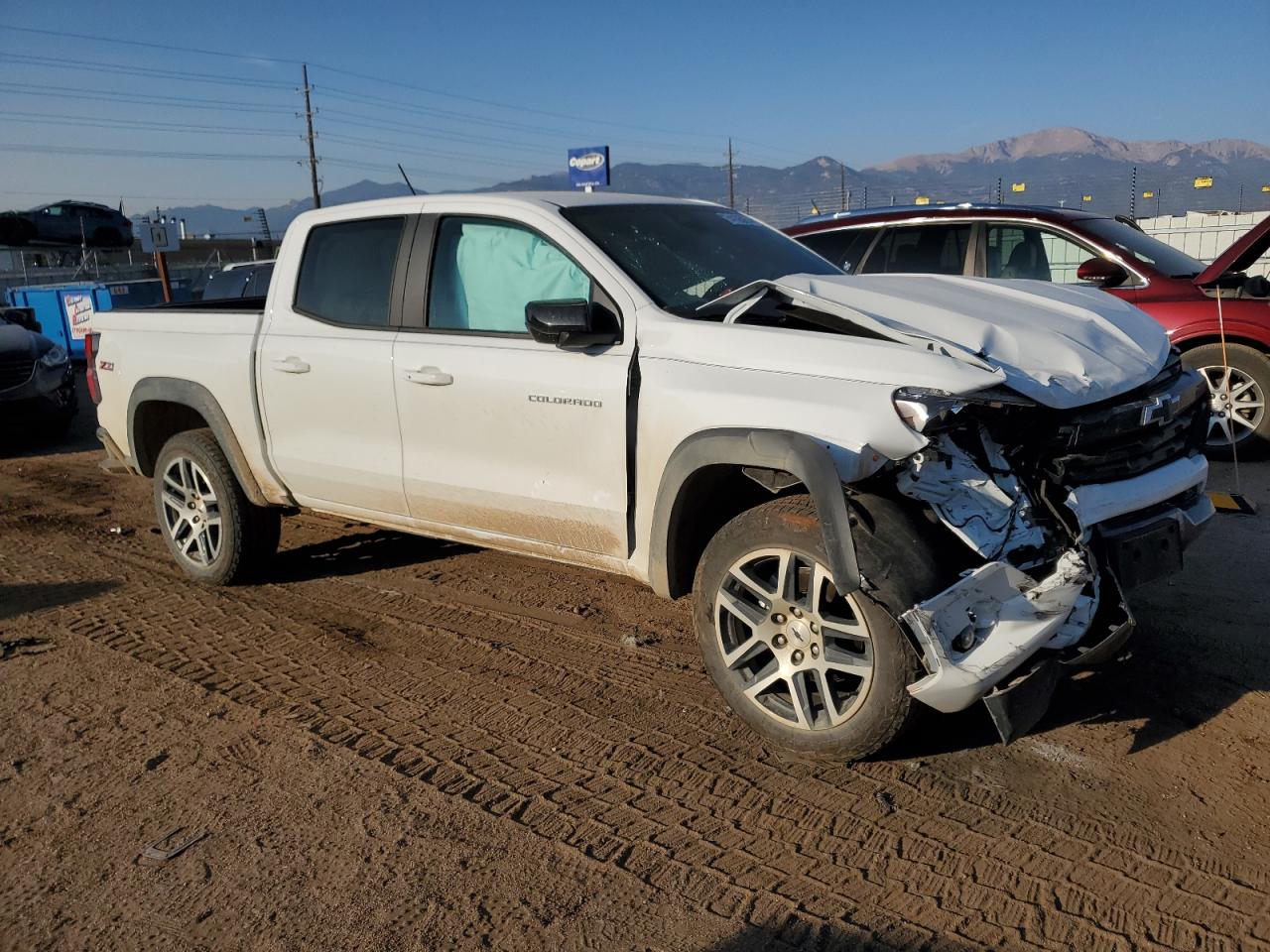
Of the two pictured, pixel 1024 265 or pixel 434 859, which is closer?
pixel 434 859

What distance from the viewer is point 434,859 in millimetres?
3037

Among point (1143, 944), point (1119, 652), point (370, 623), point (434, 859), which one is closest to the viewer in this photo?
point (1143, 944)

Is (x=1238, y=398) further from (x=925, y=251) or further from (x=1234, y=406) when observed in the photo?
(x=925, y=251)

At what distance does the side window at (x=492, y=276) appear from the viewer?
14.0 ft

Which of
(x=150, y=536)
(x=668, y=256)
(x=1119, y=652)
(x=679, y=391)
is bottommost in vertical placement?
(x=150, y=536)

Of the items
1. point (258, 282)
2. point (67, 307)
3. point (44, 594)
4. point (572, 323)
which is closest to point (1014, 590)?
point (572, 323)

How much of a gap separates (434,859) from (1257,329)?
6.81 metres

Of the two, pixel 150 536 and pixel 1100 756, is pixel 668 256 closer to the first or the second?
pixel 1100 756

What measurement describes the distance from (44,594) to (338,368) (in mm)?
2373

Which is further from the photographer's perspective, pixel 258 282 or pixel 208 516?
pixel 258 282

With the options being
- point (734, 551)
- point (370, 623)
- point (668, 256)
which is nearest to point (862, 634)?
point (734, 551)

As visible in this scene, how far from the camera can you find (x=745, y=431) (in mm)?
3416

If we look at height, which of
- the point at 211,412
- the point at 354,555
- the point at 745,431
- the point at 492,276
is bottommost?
the point at 354,555

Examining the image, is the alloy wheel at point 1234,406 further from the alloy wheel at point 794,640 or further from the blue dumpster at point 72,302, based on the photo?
the blue dumpster at point 72,302
